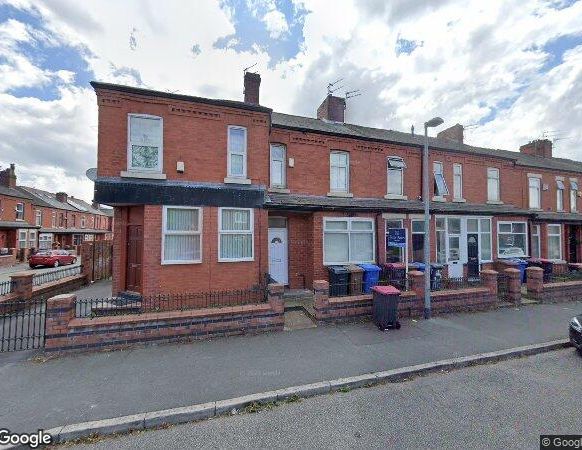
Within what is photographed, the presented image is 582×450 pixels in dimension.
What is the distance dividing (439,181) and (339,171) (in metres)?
5.46

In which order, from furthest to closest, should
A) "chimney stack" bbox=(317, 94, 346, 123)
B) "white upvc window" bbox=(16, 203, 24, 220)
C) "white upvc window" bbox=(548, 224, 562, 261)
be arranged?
1. "white upvc window" bbox=(16, 203, 24, 220)
2. "white upvc window" bbox=(548, 224, 562, 261)
3. "chimney stack" bbox=(317, 94, 346, 123)

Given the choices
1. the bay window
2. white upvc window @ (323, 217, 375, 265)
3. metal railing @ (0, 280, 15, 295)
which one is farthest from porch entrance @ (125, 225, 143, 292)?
the bay window

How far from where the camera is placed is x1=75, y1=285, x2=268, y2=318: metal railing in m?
7.52

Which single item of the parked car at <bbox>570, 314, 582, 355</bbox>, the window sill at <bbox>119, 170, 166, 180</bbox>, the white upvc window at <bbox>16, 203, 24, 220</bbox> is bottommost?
the parked car at <bbox>570, 314, 582, 355</bbox>

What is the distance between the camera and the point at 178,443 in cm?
330

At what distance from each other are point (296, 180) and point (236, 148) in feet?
9.54

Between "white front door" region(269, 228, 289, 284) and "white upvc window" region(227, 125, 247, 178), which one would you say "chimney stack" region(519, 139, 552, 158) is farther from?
"white upvc window" region(227, 125, 247, 178)

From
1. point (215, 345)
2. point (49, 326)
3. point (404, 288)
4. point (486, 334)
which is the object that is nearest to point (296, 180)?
point (404, 288)

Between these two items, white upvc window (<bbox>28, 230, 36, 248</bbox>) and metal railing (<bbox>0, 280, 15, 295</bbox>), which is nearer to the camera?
metal railing (<bbox>0, 280, 15, 295</bbox>)

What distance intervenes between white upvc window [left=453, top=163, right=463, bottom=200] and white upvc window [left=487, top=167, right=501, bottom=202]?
197 cm

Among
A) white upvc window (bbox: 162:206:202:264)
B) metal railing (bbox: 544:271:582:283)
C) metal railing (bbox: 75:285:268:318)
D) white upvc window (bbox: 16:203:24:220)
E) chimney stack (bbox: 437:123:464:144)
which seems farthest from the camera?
white upvc window (bbox: 16:203:24:220)

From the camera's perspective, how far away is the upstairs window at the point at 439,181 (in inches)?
525

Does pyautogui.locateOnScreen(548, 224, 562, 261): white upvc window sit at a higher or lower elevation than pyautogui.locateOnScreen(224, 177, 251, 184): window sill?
lower

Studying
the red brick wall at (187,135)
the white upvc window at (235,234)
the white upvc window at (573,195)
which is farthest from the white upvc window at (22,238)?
the white upvc window at (573,195)
